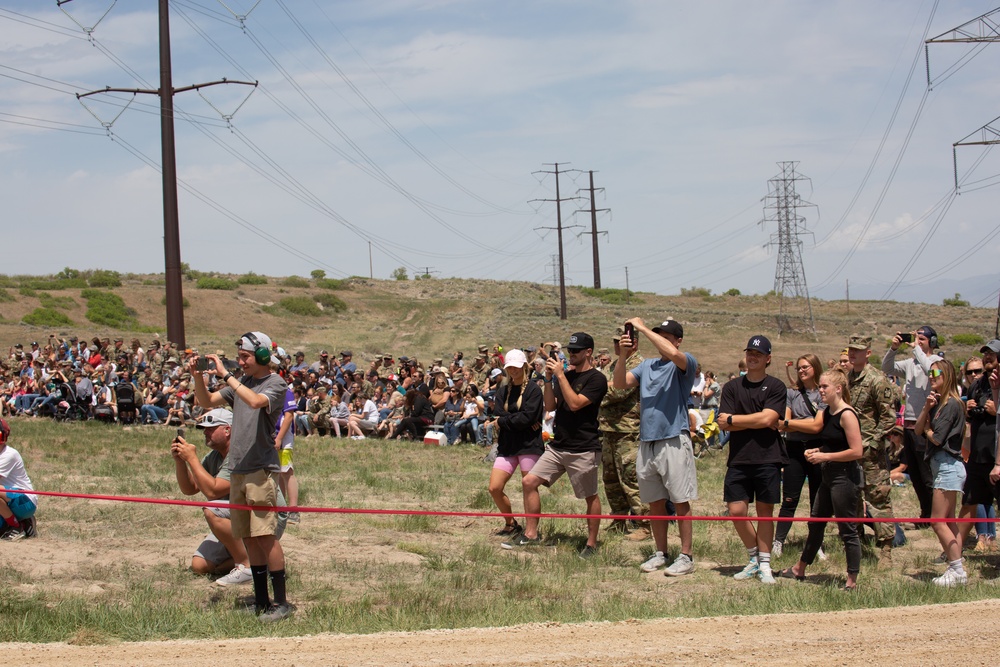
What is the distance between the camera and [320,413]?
19812 millimetres

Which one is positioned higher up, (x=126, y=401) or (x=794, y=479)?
(x=126, y=401)

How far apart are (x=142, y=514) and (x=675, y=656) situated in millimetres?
6700

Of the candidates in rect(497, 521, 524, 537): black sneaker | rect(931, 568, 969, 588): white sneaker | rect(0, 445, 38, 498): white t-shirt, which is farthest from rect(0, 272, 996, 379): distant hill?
rect(931, 568, 969, 588): white sneaker

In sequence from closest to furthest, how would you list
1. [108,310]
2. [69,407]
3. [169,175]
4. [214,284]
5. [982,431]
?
[982,431] → [69,407] → [169,175] → [108,310] → [214,284]

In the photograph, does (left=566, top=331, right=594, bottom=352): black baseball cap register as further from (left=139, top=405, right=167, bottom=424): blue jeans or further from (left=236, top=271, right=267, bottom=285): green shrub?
(left=236, top=271, right=267, bottom=285): green shrub

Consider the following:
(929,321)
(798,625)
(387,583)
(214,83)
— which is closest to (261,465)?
(387,583)

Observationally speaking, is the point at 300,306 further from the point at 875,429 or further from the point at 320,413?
the point at 875,429

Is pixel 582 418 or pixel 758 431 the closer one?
pixel 758 431

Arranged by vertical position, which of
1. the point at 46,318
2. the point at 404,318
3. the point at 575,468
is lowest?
the point at 575,468

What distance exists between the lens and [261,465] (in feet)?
22.1

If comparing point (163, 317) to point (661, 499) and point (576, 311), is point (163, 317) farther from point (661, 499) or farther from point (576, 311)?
→ point (661, 499)

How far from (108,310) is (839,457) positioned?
5075 cm

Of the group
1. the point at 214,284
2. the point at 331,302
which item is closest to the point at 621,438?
the point at 331,302

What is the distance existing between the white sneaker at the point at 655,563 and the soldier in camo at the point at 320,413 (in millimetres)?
12252
